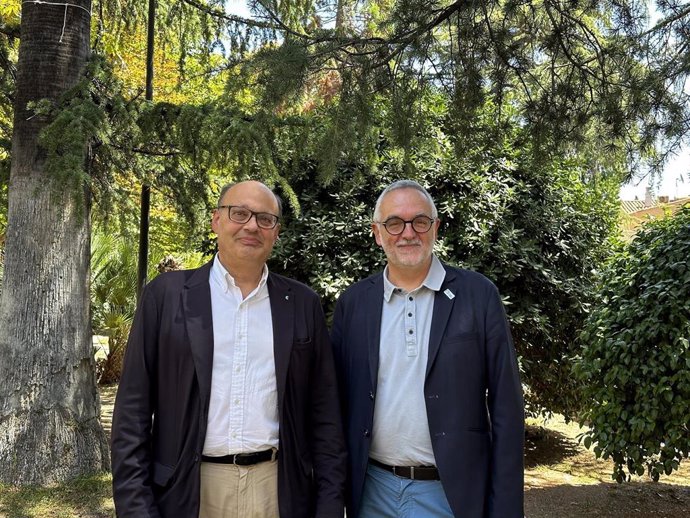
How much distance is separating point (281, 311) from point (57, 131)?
3.23 metres

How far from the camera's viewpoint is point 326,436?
264cm

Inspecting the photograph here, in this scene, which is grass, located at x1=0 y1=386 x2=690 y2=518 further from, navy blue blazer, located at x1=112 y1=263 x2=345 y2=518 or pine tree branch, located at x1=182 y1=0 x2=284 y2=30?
pine tree branch, located at x1=182 y1=0 x2=284 y2=30

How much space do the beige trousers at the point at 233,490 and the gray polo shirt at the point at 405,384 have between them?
444 mm

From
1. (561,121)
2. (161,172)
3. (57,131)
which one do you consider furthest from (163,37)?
(561,121)

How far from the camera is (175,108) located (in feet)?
18.9

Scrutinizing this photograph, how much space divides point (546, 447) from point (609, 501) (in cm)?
228

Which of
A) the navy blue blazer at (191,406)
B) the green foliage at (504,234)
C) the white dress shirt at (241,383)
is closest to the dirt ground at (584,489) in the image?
the green foliage at (504,234)

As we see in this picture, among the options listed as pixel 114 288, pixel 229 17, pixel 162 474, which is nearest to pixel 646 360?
pixel 162 474

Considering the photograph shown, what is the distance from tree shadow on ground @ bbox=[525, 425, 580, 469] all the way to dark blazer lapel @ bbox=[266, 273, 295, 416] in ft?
19.2

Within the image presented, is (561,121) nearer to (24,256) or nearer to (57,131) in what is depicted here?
(57,131)

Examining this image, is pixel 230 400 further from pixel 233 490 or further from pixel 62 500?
pixel 62 500

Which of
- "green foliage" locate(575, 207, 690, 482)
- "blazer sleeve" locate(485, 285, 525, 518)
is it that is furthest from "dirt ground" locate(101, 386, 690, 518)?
"blazer sleeve" locate(485, 285, 525, 518)

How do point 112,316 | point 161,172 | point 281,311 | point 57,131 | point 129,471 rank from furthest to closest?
point 112,316 → point 161,172 → point 57,131 → point 281,311 → point 129,471

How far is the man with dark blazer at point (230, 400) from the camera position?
2.45 m
